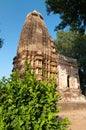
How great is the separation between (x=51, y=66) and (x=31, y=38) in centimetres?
373

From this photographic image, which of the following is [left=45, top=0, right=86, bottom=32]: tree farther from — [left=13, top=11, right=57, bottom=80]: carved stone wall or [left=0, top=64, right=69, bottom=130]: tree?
[left=0, top=64, right=69, bottom=130]: tree

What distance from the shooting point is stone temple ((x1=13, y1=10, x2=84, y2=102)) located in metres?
20.2

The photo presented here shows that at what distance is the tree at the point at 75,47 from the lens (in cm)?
3234

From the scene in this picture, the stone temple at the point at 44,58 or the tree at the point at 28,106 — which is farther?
the stone temple at the point at 44,58

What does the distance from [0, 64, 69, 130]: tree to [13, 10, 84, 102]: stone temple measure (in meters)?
15.6

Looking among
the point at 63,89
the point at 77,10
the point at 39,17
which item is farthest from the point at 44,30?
the point at 77,10

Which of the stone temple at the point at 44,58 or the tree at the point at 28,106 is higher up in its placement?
the stone temple at the point at 44,58

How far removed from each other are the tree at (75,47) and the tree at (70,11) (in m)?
17.6

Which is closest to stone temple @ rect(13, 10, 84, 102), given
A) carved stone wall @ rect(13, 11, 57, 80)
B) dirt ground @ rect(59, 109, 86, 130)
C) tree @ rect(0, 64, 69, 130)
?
carved stone wall @ rect(13, 11, 57, 80)

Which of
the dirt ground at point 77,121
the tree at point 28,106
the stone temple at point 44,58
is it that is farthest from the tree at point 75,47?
the tree at point 28,106

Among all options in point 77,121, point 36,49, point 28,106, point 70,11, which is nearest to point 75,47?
point 36,49

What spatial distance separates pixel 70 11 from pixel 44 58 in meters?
8.19

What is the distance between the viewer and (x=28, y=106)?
3.37 metres

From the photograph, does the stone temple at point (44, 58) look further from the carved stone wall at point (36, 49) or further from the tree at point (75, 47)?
the tree at point (75, 47)
